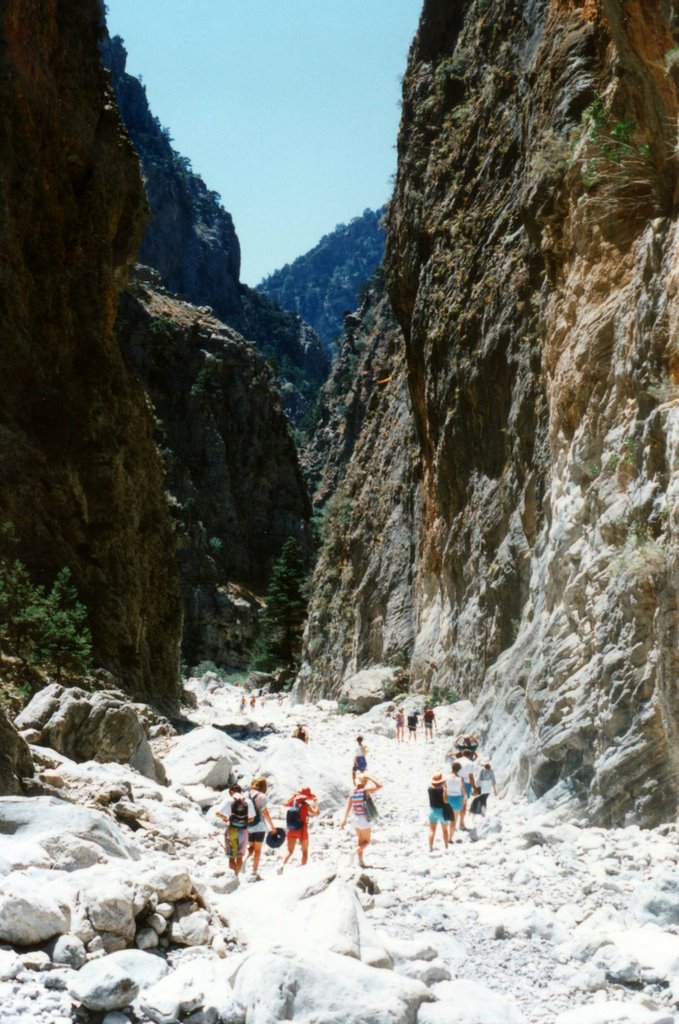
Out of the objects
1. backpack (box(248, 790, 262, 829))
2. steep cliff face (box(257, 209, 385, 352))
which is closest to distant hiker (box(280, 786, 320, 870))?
backpack (box(248, 790, 262, 829))

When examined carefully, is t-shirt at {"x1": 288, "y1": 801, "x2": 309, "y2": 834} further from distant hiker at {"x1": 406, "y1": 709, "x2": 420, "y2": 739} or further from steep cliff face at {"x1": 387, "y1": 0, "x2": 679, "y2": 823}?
distant hiker at {"x1": 406, "y1": 709, "x2": 420, "y2": 739}

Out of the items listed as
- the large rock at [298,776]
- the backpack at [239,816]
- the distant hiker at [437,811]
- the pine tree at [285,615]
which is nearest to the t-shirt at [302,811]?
the backpack at [239,816]

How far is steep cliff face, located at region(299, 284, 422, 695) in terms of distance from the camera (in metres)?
31.8

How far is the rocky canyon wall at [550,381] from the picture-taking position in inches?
399

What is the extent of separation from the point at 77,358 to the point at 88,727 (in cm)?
1660

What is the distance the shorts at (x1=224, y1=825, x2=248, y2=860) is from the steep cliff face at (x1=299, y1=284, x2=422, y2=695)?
2108cm

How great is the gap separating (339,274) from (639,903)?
17327 centimetres

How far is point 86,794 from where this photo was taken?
10094 mm

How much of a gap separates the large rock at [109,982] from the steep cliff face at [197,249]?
309 ft

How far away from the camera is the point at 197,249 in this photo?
338 feet

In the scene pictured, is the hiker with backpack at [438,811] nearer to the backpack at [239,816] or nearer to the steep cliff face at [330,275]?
the backpack at [239,816]

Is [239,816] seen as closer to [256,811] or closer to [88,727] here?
[256,811]

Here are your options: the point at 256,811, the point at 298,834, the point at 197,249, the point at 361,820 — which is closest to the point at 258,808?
the point at 256,811

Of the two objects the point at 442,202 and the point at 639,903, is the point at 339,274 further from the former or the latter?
the point at 639,903
